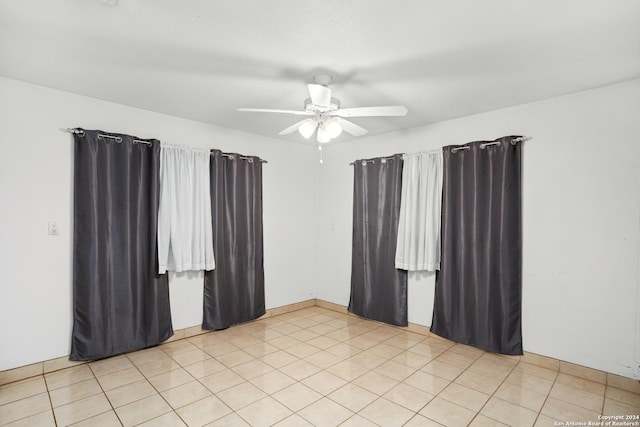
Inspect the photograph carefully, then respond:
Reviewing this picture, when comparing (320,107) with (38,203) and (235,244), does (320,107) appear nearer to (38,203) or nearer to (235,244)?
(235,244)

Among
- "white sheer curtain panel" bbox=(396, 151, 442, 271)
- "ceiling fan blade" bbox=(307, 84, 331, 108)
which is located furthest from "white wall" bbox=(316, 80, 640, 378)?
"ceiling fan blade" bbox=(307, 84, 331, 108)

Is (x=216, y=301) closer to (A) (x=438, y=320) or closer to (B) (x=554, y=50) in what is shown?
(A) (x=438, y=320)

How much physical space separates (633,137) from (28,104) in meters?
5.10

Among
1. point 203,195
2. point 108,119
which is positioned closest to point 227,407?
point 203,195

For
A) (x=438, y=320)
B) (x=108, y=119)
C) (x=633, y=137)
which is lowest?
(x=438, y=320)

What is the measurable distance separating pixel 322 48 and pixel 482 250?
8.43 feet

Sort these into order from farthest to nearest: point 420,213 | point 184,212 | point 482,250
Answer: point 420,213, point 184,212, point 482,250

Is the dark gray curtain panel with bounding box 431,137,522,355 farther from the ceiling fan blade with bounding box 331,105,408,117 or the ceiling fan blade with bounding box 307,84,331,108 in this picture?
the ceiling fan blade with bounding box 307,84,331,108

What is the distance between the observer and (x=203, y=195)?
3773 mm

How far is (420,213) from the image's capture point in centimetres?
391

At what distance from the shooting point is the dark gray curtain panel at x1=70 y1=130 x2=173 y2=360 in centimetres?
296

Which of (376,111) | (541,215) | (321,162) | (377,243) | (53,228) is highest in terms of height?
(376,111)

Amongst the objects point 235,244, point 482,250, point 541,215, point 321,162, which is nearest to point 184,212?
point 235,244

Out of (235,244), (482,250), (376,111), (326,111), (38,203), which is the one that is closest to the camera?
(376,111)
